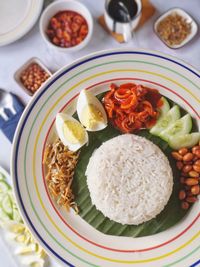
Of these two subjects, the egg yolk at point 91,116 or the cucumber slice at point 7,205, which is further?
the cucumber slice at point 7,205

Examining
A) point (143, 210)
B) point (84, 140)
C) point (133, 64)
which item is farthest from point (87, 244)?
point (133, 64)

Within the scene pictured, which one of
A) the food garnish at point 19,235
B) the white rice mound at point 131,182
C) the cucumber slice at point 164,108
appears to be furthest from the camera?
→ the food garnish at point 19,235

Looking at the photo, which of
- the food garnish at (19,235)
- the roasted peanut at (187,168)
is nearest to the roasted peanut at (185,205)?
the roasted peanut at (187,168)

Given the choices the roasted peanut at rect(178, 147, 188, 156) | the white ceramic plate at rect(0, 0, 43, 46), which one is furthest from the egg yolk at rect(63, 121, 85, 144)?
the white ceramic plate at rect(0, 0, 43, 46)

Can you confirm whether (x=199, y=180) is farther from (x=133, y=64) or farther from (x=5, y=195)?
(x=5, y=195)

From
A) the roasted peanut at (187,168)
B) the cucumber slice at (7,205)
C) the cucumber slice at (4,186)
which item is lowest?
the roasted peanut at (187,168)

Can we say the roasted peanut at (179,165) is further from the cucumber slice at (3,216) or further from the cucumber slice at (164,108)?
the cucumber slice at (3,216)

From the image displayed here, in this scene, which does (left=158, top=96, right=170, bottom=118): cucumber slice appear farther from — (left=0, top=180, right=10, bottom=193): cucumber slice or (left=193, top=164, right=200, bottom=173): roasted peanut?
(left=0, top=180, right=10, bottom=193): cucumber slice
